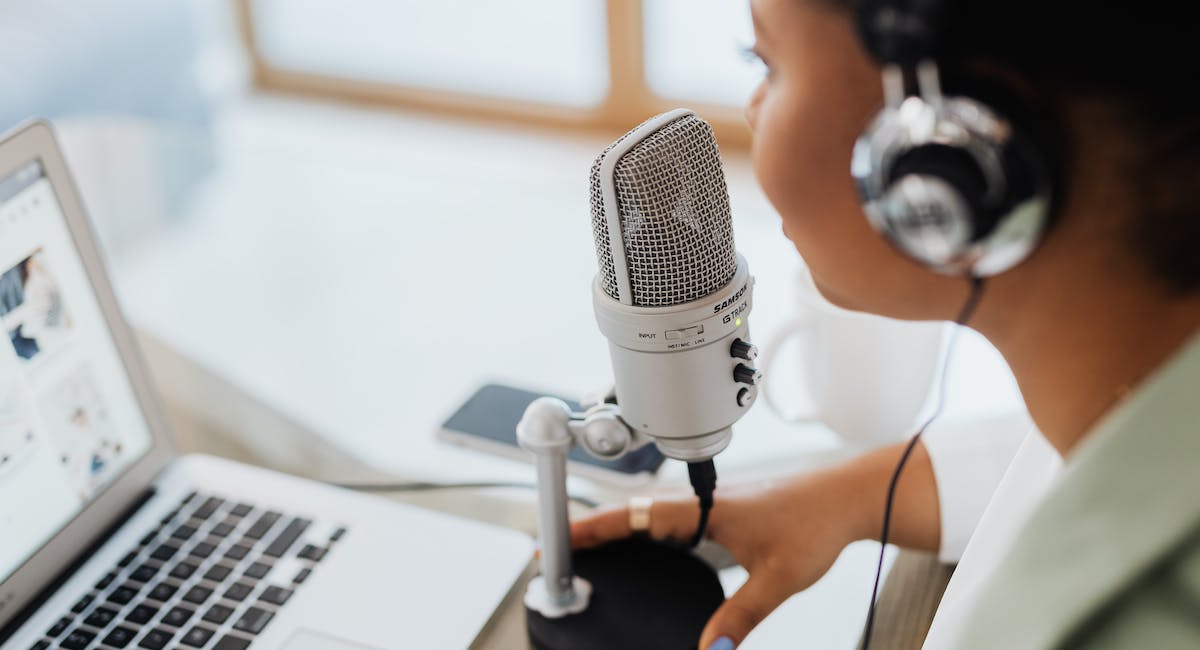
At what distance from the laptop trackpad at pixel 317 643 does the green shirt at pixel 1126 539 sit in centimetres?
43

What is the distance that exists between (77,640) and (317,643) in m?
0.16

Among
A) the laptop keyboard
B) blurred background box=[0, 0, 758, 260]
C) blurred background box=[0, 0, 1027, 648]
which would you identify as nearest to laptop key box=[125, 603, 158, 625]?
the laptop keyboard

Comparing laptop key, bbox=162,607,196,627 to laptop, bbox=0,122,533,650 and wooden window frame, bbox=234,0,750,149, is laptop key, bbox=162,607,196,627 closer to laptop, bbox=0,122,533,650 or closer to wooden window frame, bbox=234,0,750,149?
laptop, bbox=0,122,533,650

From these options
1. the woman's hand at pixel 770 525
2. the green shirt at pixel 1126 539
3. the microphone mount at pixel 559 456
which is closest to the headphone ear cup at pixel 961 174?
the green shirt at pixel 1126 539

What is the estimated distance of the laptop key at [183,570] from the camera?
0.83 m

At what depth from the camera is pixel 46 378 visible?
80 centimetres

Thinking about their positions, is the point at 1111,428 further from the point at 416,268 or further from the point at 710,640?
the point at 416,268

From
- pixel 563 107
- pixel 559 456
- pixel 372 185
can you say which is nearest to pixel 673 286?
pixel 559 456

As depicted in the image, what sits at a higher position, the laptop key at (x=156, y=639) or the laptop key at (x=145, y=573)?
→ the laptop key at (x=145, y=573)

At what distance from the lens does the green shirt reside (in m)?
0.49

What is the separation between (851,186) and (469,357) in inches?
30.9

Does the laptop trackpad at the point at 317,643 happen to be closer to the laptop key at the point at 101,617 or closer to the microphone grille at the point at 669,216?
the laptop key at the point at 101,617

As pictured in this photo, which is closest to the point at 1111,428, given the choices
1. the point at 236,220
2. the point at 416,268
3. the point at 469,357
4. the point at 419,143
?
the point at 469,357

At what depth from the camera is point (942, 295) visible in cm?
59
